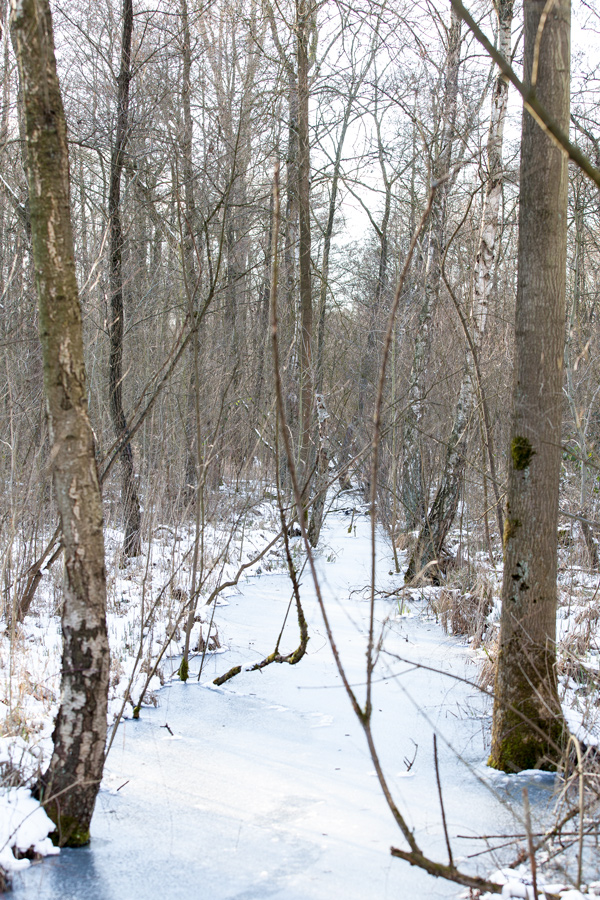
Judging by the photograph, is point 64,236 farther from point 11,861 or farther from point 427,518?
point 427,518

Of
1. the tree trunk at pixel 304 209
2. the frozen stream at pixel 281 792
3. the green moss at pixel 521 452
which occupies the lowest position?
the frozen stream at pixel 281 792

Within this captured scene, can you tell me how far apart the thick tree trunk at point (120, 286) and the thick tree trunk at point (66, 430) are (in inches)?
167

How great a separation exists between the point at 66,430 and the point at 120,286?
509cm

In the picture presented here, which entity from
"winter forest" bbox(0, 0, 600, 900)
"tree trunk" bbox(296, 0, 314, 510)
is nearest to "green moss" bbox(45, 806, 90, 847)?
"winter forest" bbox(0, 0, 600, 900)

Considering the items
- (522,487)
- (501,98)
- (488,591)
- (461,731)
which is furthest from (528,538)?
(501,98)

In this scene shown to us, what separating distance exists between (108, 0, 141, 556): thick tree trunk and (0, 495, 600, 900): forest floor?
0.99 meters

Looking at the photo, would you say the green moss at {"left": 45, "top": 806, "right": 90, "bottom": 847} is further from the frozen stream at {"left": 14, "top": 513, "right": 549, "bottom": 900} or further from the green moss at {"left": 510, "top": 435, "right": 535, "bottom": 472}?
the green moss at {"left": 510, "top": 435, "right": 535, "bottom": 472}

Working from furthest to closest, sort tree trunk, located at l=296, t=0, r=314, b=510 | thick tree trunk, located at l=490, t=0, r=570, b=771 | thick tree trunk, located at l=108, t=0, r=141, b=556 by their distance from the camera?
tree trunk, located at l=296, t=0, r=314, b=510, thick tree trunk, located at l=108, t=0, r=141, b=556, thick tree trunk, located at l=490, t=0, r=570, b=771

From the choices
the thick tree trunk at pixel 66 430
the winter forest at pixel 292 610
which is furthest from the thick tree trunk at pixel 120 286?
the thick tree trunk at pixel 66 430

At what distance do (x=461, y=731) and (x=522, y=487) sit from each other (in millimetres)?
1641

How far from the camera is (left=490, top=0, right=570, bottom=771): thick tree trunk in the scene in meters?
3.13

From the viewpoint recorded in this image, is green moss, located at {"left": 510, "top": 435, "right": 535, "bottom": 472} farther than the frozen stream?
Yes

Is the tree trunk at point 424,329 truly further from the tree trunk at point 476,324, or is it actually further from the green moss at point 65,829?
the green moss at point 65,829

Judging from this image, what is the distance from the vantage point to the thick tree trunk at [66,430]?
7.49ft
